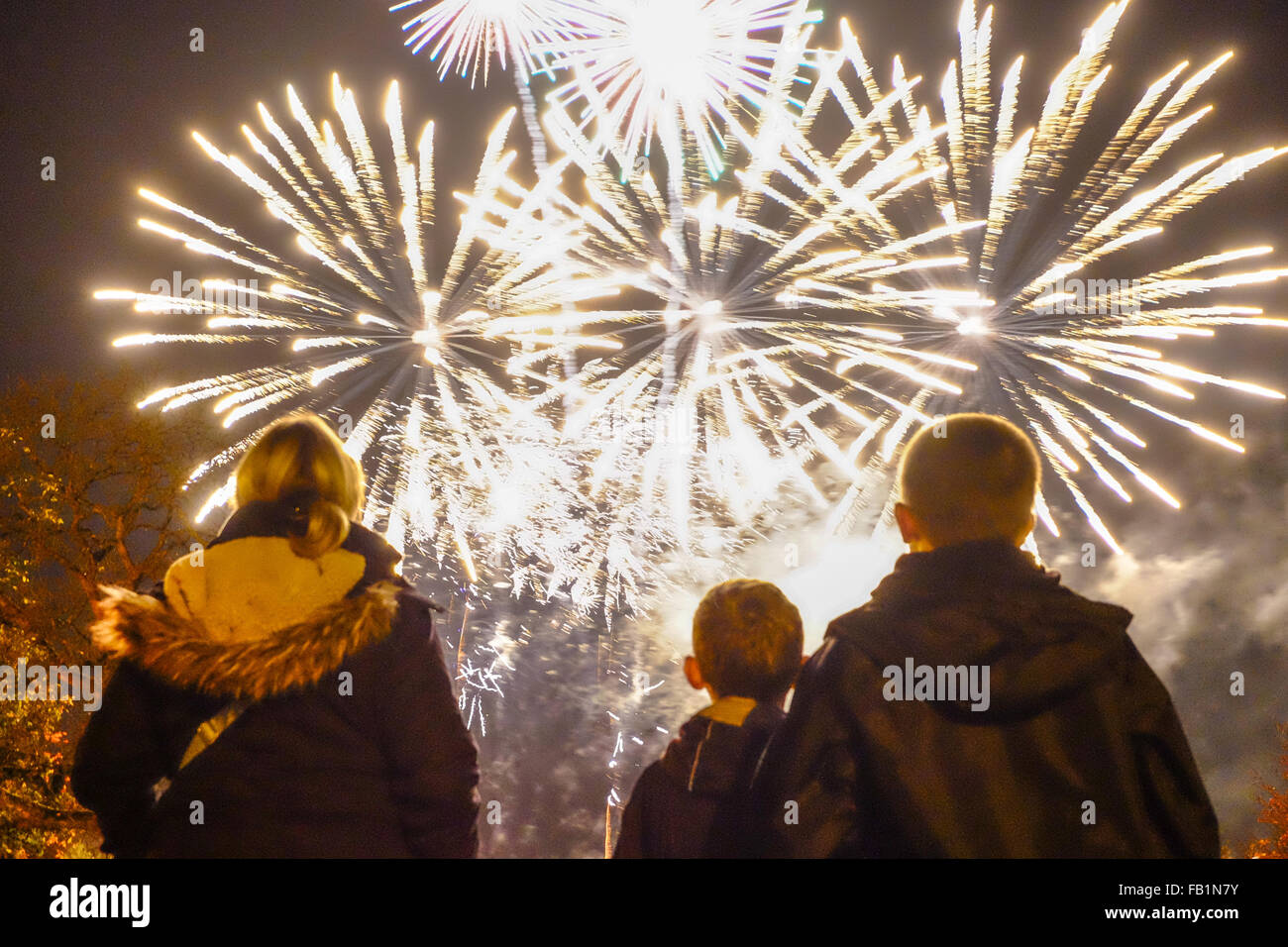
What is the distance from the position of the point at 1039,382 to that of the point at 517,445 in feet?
19.9

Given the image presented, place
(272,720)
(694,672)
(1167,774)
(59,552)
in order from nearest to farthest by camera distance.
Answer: (1167,774)
(272,720)
(694,672)
(59,552)

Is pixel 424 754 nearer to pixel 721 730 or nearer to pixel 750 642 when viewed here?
pixel 721 730

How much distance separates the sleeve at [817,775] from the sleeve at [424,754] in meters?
0.88

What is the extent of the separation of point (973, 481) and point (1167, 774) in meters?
0.91

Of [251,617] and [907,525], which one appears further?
[907,525]

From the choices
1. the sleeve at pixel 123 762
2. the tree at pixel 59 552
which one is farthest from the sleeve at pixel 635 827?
the tree at pixel 59 552

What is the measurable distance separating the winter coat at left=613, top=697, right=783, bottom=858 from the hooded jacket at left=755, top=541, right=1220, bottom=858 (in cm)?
43

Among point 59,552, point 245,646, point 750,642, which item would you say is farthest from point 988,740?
point 59,552

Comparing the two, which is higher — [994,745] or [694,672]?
[694,672]

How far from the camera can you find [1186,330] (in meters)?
8.09

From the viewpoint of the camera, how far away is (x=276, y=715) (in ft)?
8.10

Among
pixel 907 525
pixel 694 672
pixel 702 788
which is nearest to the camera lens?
pixel 907 525
